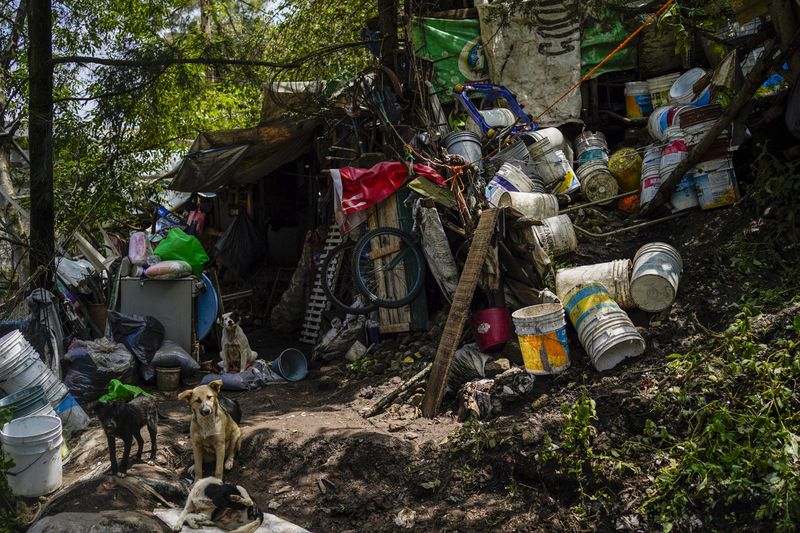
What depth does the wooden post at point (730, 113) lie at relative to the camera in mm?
5551

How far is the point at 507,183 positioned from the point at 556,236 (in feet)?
3.14

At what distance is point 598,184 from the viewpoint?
26.6ft

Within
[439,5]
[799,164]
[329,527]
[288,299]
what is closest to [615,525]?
[329,527]

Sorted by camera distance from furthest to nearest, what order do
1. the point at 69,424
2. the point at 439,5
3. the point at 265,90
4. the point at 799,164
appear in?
the point at 439,5 → the point at 265,90 → the point at 69,424 → the point at 799,164

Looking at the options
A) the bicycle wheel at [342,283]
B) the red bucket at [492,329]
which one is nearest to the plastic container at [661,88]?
the bicycle wheel at [342,283]

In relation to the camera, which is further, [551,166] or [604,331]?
[551,166]

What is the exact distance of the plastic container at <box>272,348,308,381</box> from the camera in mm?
7922

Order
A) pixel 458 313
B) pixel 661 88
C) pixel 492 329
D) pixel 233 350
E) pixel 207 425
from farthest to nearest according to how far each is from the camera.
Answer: pixel 661 88 < pixel 233 350 < pixel 458 313 < pixel 492 329 < pixel 207 425

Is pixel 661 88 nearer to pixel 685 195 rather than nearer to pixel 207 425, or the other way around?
pixel 685 195

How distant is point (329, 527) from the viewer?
4.44m

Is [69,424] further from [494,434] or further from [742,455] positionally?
[742,455]

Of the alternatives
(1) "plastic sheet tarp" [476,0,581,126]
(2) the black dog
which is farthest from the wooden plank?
(1) "plastic sheet tarp" [476,0,581,126]

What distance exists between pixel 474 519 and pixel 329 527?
3.07 feet

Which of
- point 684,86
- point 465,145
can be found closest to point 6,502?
point 465,145
